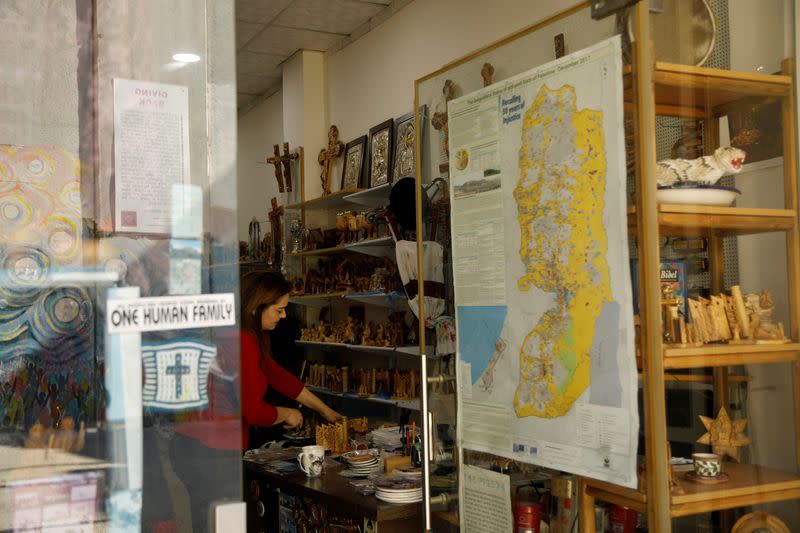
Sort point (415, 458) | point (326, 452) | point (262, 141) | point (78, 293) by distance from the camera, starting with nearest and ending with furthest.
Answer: point (78, 293), point (415, 458), point (326, 452), point (262, 141)

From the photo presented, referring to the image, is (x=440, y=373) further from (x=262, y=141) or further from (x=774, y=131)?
(x=262, y=141)

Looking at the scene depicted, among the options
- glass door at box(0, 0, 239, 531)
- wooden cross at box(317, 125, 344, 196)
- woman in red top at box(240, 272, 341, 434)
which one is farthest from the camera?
wooden cross at box(317, 125, 344, 196)

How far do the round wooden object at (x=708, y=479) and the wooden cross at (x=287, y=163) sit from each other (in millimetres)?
5838

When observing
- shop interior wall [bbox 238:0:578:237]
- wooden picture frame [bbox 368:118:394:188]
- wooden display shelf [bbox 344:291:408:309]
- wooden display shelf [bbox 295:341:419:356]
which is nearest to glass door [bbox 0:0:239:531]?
shop interior wall [bbox 238:0:578:237]

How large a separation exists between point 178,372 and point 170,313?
10 cm

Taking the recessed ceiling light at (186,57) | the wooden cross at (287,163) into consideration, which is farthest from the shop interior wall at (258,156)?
the recessed ceiling light at (186,57)

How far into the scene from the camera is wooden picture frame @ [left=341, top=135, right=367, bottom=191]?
6.49 meters

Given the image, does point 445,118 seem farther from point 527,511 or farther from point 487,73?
point 527,511

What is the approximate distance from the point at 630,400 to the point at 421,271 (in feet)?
3.61

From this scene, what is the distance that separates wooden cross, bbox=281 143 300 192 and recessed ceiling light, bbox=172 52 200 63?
20.0 ft

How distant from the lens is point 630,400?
2.04 meters

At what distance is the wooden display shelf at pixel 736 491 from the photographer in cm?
205

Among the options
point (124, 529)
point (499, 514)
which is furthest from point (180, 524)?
point (499, 514)

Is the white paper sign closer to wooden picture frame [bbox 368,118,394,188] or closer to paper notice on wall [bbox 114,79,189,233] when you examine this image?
paper notice on wall [bbox 114,79,189,233]
